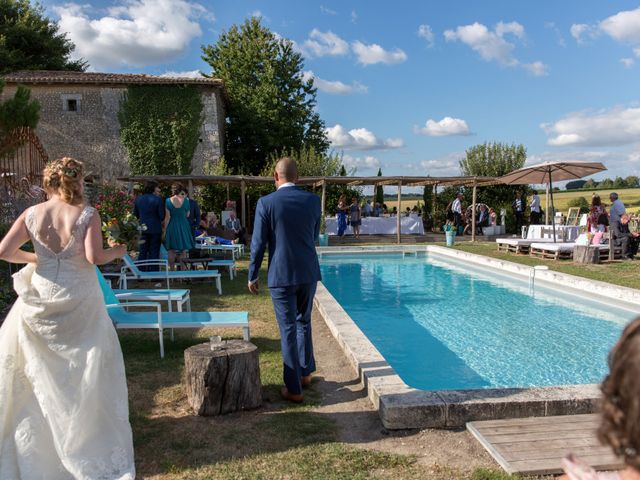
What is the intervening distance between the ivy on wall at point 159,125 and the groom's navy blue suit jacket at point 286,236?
1895 cm

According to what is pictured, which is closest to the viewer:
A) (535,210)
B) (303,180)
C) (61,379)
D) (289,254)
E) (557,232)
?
(61,379)

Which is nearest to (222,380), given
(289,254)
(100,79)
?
(289,254)

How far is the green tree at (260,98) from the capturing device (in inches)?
1097

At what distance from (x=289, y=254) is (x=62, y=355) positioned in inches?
63.8

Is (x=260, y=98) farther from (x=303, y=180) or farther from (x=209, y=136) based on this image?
(x=303, y=180)

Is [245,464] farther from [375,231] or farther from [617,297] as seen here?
[375,231]

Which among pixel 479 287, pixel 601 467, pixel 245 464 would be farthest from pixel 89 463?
pixel 479 287

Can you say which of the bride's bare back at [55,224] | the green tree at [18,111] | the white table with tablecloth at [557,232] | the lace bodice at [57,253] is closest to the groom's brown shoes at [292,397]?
the lace bodice at [57,253]

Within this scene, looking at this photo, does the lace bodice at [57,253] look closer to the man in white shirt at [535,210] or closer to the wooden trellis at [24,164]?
the wooden trellis at [24,164]

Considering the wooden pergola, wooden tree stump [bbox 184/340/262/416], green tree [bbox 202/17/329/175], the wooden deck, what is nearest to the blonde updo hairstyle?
wooden tree stump [bbox 184/340/262/416]

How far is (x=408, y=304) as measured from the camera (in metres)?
8.90

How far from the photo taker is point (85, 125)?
2116cm

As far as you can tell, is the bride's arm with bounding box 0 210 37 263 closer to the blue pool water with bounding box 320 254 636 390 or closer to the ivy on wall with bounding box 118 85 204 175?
the blue pool water with bounding box 320 254 636 390

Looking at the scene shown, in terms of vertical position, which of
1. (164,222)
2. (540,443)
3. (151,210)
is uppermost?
(151,210)
